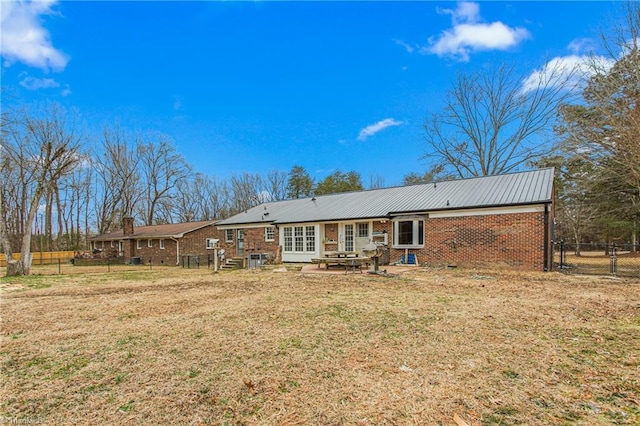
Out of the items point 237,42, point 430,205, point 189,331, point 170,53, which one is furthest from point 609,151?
point 170,53

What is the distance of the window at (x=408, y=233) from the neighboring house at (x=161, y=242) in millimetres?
14411

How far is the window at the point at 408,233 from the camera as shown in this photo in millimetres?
15523

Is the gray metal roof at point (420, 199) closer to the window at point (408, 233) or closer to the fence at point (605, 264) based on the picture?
the window at point (408, 233)

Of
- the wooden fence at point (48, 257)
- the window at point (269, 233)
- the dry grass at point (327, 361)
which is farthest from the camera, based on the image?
the wooden fence at point (48, 257)

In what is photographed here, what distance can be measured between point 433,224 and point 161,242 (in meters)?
23.2

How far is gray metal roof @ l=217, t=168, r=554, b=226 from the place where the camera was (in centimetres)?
1396

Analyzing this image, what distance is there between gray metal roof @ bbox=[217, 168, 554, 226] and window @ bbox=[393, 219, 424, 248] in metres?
0.56

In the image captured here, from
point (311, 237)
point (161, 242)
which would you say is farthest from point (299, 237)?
point (161, 242)

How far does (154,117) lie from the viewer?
114ft

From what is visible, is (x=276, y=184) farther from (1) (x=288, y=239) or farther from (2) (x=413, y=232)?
(2) (x=413, y=232)

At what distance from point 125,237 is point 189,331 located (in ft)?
98.1

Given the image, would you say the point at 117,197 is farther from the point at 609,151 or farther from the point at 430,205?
the point at 609,151

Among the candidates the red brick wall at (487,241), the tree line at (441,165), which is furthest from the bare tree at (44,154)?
the red brick wall at (487,241)

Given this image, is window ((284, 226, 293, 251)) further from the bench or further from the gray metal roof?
the bench
